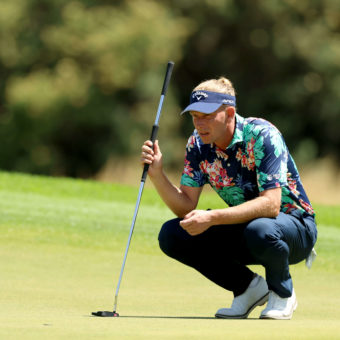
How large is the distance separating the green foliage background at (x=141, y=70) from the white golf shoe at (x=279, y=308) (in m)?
18.6

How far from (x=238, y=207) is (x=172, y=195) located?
1.58ft

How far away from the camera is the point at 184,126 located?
25.8 m

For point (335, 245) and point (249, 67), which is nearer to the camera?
point (335, 245)

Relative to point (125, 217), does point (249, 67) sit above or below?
above

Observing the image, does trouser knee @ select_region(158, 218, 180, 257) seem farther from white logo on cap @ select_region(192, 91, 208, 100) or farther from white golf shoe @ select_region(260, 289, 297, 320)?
white logo on cap @ select_region(192, 91, 208, 100)

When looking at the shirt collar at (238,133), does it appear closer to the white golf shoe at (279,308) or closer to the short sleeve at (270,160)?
the short sleeve at (270,160)

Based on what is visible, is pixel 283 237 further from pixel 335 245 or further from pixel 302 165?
pixel 302 165

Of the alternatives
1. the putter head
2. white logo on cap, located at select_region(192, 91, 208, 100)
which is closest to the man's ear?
white logo on cap, located at select_region(192, 91, 208, 100)

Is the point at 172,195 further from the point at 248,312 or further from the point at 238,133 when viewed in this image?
the point at 248,312

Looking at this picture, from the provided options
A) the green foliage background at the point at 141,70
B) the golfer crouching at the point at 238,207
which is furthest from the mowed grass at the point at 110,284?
the green foliage background at the point at 141,70

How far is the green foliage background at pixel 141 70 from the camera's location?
75.5ft

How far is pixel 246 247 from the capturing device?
13.3ft

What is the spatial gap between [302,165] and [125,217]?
17.4 m

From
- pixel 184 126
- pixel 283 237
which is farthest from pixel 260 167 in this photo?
pixel 184 126
